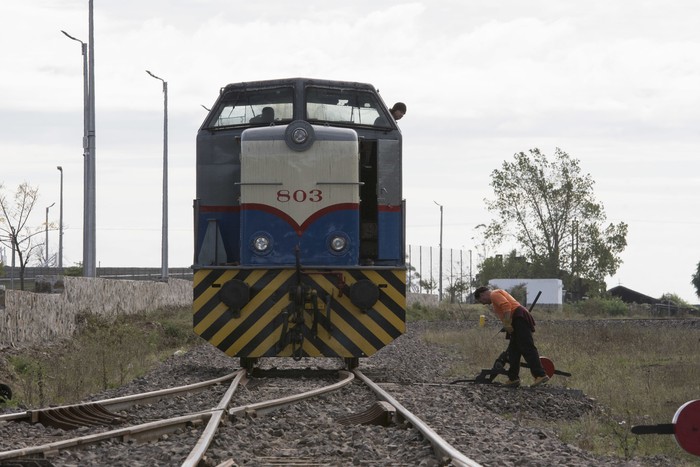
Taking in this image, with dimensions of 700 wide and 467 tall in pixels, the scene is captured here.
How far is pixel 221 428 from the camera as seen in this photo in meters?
8.12

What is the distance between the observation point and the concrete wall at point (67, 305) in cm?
1895

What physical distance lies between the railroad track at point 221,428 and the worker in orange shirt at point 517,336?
192 centimetres

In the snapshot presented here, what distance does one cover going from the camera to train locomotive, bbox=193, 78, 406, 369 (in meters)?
12.9

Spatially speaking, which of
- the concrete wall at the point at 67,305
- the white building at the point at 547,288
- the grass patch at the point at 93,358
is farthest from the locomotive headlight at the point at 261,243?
the white building at the point at 547,288

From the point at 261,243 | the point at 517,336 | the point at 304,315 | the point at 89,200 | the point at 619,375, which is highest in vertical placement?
the point at 89,200

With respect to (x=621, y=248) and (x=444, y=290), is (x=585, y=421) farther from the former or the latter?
(x=444, y=290)

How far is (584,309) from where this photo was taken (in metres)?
69.4

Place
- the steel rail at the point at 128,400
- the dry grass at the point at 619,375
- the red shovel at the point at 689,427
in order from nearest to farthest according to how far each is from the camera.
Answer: the red shovel at the point at 689,427, the steel rail at the point at 128,400, the dry grass at the point at 619,375

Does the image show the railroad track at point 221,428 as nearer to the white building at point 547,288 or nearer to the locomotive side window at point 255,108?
the locomotive side window at point 255,108

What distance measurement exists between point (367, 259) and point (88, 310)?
1449cm

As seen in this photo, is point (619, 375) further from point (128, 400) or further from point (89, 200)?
point (89, 200)

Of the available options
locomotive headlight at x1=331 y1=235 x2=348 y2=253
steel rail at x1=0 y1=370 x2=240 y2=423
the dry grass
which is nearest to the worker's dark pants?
the dry grass

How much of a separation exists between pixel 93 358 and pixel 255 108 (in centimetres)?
556

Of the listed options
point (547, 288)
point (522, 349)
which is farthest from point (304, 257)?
point (547, 288)
